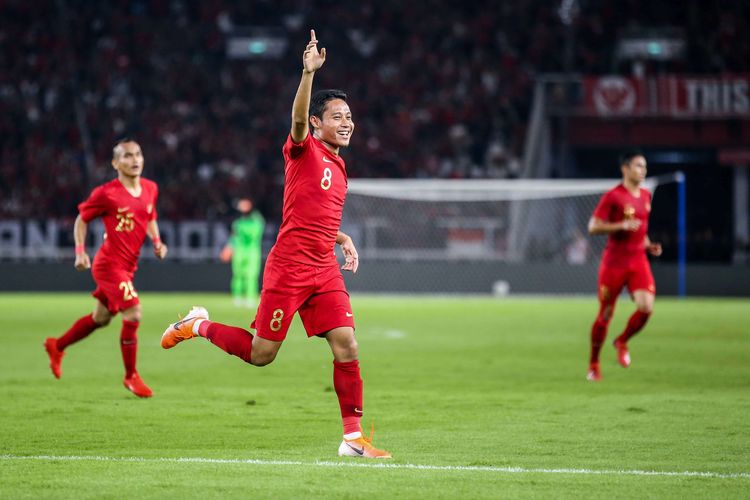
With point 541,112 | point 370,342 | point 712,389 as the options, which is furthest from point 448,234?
point 712,389

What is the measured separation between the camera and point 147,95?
35.3 m

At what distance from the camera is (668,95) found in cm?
3192

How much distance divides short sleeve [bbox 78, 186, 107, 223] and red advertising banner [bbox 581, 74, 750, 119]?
22839 millimetres

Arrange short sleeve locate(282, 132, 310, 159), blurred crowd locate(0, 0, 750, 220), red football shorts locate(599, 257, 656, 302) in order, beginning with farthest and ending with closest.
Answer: blurred crowd locate(0, 0, 750, 220), red football shorts locate(599, 257, 656, 302), short sleeve locate(282, 132, 310, 159)

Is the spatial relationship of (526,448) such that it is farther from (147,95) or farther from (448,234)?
(147,95)

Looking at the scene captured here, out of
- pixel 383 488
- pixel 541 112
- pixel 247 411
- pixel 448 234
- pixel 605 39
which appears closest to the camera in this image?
pixel 383 488

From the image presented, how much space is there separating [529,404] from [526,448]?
8.19 ft

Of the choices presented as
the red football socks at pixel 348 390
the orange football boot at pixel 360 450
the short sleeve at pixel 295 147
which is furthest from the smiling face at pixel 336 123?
the orange football boot at pixel 360 450

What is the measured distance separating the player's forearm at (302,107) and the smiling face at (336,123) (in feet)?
1.13

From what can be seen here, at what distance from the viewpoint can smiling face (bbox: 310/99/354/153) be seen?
23.3 ft

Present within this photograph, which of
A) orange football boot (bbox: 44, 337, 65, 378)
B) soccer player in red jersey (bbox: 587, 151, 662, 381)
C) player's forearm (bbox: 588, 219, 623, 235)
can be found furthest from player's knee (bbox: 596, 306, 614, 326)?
orange football boot (bbox: 44, 337, 65, 378)

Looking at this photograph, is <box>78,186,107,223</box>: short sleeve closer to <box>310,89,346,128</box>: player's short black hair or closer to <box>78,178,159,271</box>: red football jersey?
<box>78,178,159,271</box>: red football jersey

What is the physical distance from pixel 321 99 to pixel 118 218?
13.9 ft

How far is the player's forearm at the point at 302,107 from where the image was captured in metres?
6.48
